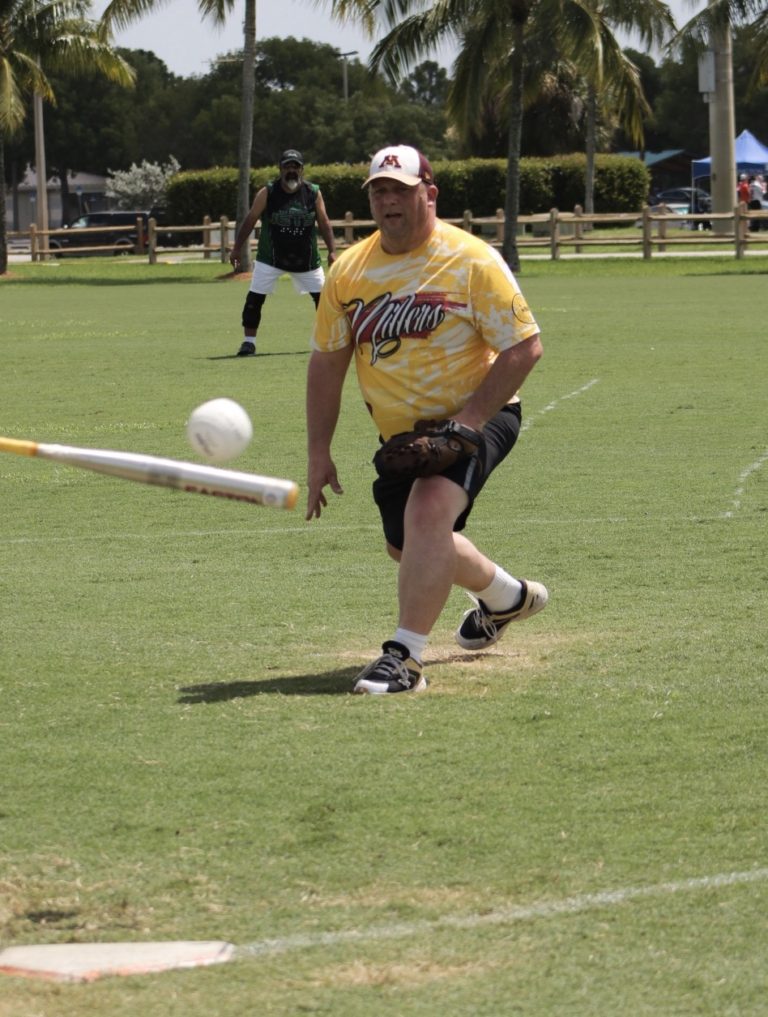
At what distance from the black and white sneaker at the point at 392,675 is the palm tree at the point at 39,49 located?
34.2 m

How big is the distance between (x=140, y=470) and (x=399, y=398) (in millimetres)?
2234

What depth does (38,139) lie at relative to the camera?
62500 mm

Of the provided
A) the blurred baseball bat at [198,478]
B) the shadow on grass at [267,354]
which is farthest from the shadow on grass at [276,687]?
the shadow on grass at [267,354]

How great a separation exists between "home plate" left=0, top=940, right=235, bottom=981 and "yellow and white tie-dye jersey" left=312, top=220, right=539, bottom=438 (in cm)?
285

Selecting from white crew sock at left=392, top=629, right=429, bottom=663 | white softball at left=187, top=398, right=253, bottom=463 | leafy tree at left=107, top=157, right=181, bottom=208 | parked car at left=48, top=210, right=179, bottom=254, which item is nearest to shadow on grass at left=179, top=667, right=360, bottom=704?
white crew sock at left=392, top=629, right=429, bottom=663

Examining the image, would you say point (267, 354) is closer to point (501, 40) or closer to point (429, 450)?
point (429, 450)

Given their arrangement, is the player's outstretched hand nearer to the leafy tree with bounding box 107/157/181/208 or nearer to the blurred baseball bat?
the blurred baseball bat

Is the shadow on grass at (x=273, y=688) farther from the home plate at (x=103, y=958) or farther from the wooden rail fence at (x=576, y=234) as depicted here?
the wooden rail fence at (x=576, y=234)

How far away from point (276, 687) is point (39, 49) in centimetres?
3586

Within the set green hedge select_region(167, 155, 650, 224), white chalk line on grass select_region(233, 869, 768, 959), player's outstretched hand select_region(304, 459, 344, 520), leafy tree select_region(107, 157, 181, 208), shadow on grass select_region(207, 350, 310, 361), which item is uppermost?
leafy tree select_region(107, 157, 181, 208)

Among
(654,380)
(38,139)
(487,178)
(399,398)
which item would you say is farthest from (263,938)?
(38,139)

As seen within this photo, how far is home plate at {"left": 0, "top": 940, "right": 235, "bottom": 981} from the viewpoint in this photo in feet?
12.2

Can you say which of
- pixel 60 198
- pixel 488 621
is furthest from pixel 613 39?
pixel 60 198

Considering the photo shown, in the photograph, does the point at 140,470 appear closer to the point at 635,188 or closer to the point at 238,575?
the point at 238,575
